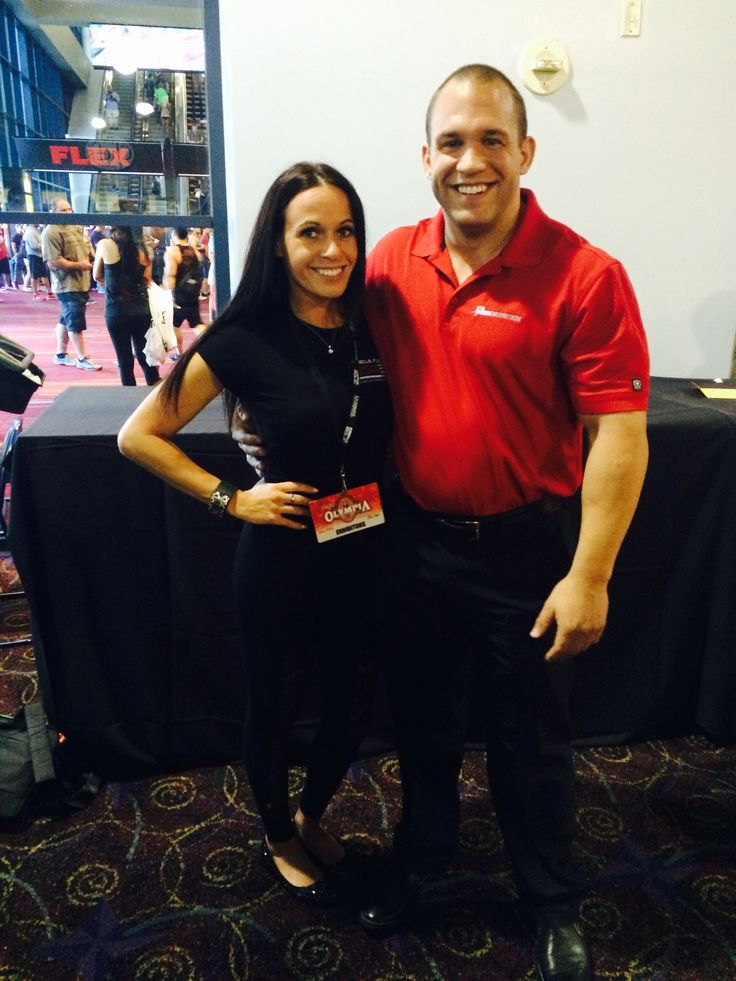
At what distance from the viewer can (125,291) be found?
3926 mm

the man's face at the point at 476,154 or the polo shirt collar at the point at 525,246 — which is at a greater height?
the man's face at the point at 476,154

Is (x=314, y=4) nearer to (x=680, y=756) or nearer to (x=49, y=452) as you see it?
(x=49, y=452)

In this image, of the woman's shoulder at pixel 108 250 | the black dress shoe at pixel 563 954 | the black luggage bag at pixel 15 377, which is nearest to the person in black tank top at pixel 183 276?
the woman's shoulder at pixel 108 250

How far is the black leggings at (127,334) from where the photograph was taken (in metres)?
3.97

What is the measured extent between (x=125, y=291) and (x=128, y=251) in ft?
0.74

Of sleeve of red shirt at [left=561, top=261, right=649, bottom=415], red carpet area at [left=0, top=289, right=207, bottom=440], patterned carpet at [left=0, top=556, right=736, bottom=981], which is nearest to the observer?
sleeve of red shirt at [left=561, top=261, right=649, bottom=415]

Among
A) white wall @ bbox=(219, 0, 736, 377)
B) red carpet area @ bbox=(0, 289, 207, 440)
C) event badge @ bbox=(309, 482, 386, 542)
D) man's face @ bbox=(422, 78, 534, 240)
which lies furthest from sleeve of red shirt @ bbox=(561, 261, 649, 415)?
red carpet area @ bbox=(0, 289, 207, 440)

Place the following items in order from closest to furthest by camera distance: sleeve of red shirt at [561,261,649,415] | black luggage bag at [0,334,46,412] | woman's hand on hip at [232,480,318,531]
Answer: sleeve of red shirt at [561,261,649,415], woman's hand on hip at [232,480,318,531], black luggage bag at [0,334,46,412]

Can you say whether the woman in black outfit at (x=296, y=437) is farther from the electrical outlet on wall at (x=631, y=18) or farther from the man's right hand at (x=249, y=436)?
the electrical outlet on wall at (x=631, y=18)

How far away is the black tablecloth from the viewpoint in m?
1.66

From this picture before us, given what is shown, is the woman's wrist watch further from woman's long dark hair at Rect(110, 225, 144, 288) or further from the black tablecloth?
woman's long dark hair at Rect(110, 225, 144, 288)

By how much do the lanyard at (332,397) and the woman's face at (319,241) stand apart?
7 cm

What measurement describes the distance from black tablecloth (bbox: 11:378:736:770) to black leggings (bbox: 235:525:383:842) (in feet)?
1.38

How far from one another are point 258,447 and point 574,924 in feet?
3.50
